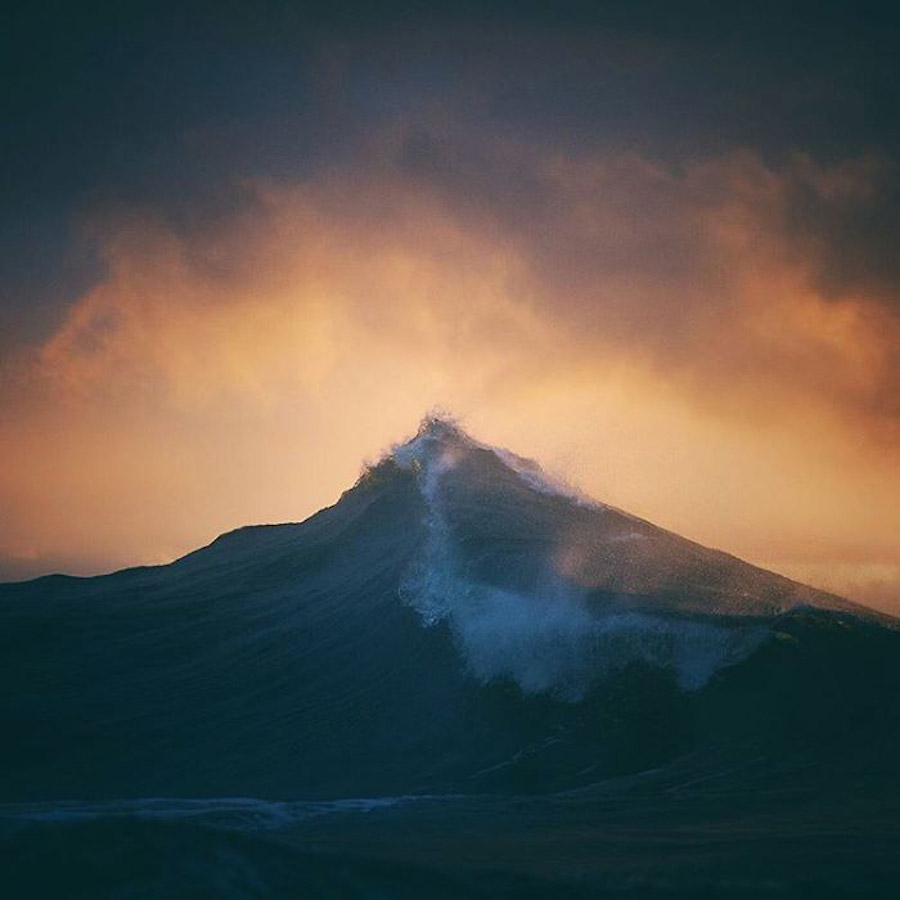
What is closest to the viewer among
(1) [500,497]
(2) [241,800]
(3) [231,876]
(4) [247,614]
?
(3) [231,876]

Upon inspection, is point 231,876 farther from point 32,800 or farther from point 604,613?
point 604,613

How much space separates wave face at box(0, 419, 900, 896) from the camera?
6680 millimetres

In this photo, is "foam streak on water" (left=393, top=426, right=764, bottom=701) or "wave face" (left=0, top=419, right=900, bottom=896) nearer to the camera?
"wave face" (left=0, top=419, right=900, bottom=896)

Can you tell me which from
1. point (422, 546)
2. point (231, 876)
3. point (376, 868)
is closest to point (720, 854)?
point (376, 868)

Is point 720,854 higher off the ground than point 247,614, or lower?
lower

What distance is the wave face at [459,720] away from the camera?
6.68 meters

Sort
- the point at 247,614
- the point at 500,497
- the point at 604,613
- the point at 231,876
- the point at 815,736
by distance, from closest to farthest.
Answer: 1. the point at 231,876
2. the point at 815,736
3. the point at 604,613
4. the point at 247,614
5. the point at 500,497

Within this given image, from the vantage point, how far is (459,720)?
12484mm

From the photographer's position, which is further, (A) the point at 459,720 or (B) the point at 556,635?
(B) the point at 556,635

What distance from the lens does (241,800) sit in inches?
387

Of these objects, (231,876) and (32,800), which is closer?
(231,876)

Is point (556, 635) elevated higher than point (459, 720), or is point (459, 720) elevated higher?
point (556, 635)

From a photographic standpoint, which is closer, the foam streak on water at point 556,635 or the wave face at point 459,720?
the wave face at point 459,720

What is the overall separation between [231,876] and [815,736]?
676cm
